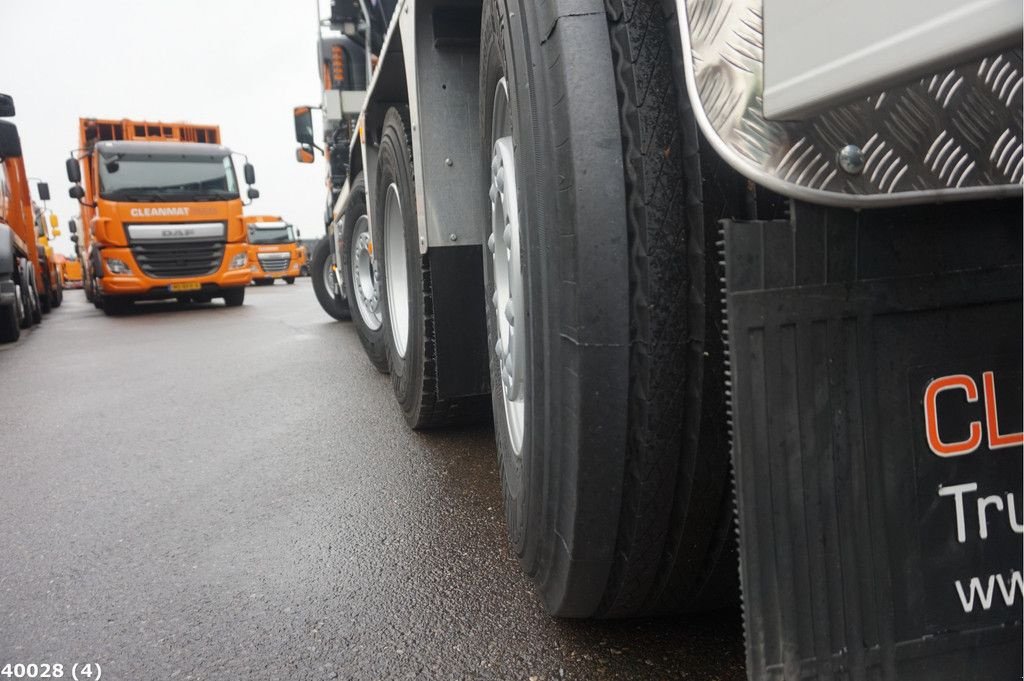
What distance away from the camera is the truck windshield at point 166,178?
10812 mm

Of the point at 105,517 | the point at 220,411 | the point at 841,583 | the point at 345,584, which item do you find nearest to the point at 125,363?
the point at 220,411

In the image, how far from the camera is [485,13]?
154 cm

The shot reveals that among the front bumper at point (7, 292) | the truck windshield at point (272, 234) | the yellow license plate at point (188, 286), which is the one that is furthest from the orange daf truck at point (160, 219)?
the truck windshield at point (272, 234)

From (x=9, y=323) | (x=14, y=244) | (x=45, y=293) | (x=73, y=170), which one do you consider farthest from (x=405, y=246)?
(x=45, y=293)

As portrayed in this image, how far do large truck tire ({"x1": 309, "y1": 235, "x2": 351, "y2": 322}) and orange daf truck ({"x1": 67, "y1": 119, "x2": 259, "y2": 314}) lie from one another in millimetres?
5046

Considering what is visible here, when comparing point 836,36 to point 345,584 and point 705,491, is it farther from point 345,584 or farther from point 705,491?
point 345,584

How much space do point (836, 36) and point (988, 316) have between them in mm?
382

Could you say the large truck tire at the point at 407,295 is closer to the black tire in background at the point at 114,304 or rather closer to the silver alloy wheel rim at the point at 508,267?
the silver alloy wheel rim at the point at 508,267

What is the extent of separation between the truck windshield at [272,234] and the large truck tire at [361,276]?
1869 cm

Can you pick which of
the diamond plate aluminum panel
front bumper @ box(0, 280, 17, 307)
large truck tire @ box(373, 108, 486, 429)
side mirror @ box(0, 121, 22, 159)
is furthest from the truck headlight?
the diamond plate aluminum panel

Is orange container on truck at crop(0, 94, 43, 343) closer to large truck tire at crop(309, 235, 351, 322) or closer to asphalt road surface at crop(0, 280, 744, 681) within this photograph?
large truck tire at crop(309, 235, 351, 322)

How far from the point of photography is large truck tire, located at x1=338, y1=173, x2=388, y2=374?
4422mm

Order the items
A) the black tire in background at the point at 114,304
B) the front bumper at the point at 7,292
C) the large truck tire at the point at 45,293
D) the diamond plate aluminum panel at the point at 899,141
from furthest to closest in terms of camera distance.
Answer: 1. the large truck tire at the point at 45,293
2. the black tire in background at the point at 114,304
3. the front bumper at the point at 7,292
4. the diamond plate aluminum panel at the point at 899,141

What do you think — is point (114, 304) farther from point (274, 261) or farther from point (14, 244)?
point (274, 261)
